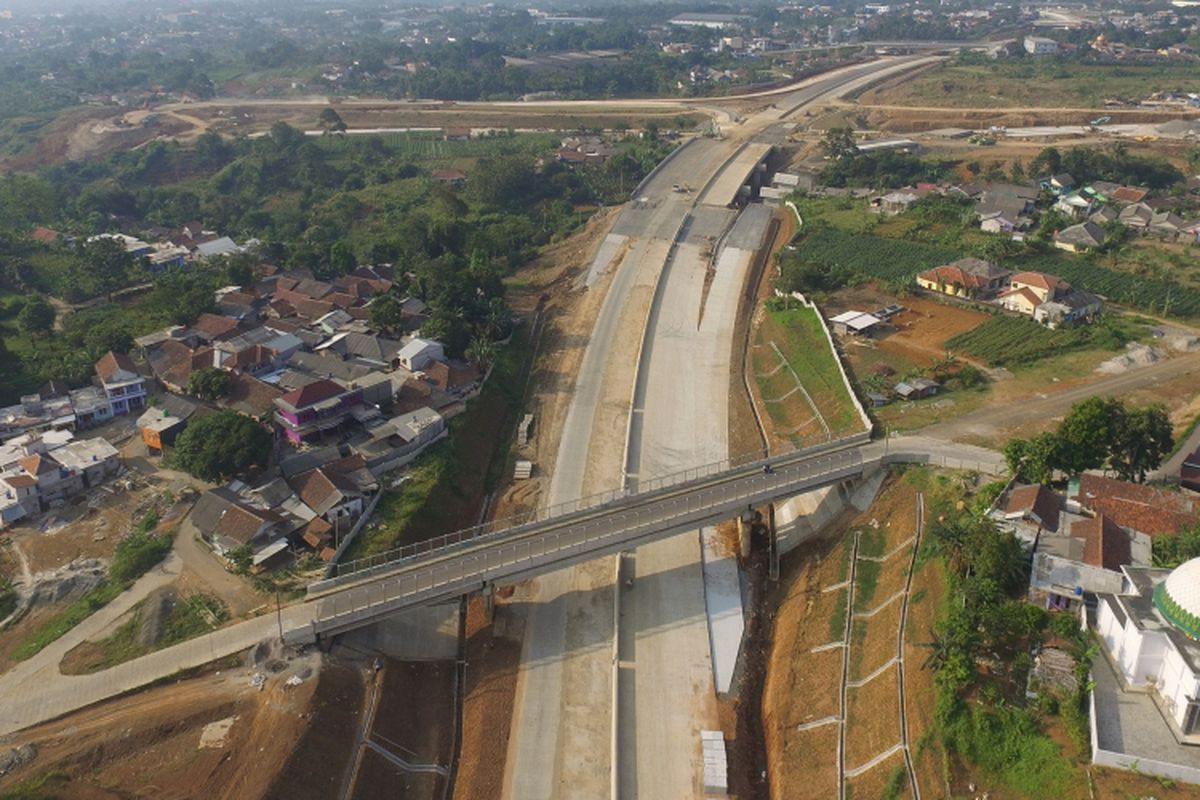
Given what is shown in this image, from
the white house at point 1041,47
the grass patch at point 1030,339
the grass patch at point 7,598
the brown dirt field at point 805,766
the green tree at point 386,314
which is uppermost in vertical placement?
the white house at point 1041,47

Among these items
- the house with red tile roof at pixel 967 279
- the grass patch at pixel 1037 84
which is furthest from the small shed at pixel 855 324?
the grass patch at pixel 1037 84

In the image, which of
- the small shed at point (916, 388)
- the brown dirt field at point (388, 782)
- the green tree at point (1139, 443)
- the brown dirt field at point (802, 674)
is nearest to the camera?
the brown dirt field at point (802, 674)

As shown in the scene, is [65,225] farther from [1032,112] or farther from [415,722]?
[1032,112]

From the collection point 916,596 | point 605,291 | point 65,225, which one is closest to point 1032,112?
point 605,291

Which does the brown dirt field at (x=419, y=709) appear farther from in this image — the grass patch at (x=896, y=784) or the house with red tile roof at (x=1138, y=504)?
the house with red tile roof at (x=1138, y=504)

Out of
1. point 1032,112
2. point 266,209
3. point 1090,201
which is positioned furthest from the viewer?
point 1032,112

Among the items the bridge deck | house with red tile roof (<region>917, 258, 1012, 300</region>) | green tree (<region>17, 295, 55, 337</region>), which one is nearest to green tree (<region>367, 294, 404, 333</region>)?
green tree (<region>17, 295, 55, 337</region>)

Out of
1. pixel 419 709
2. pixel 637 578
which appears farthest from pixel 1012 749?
pixel 419 709

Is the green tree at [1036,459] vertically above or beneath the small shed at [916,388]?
above
